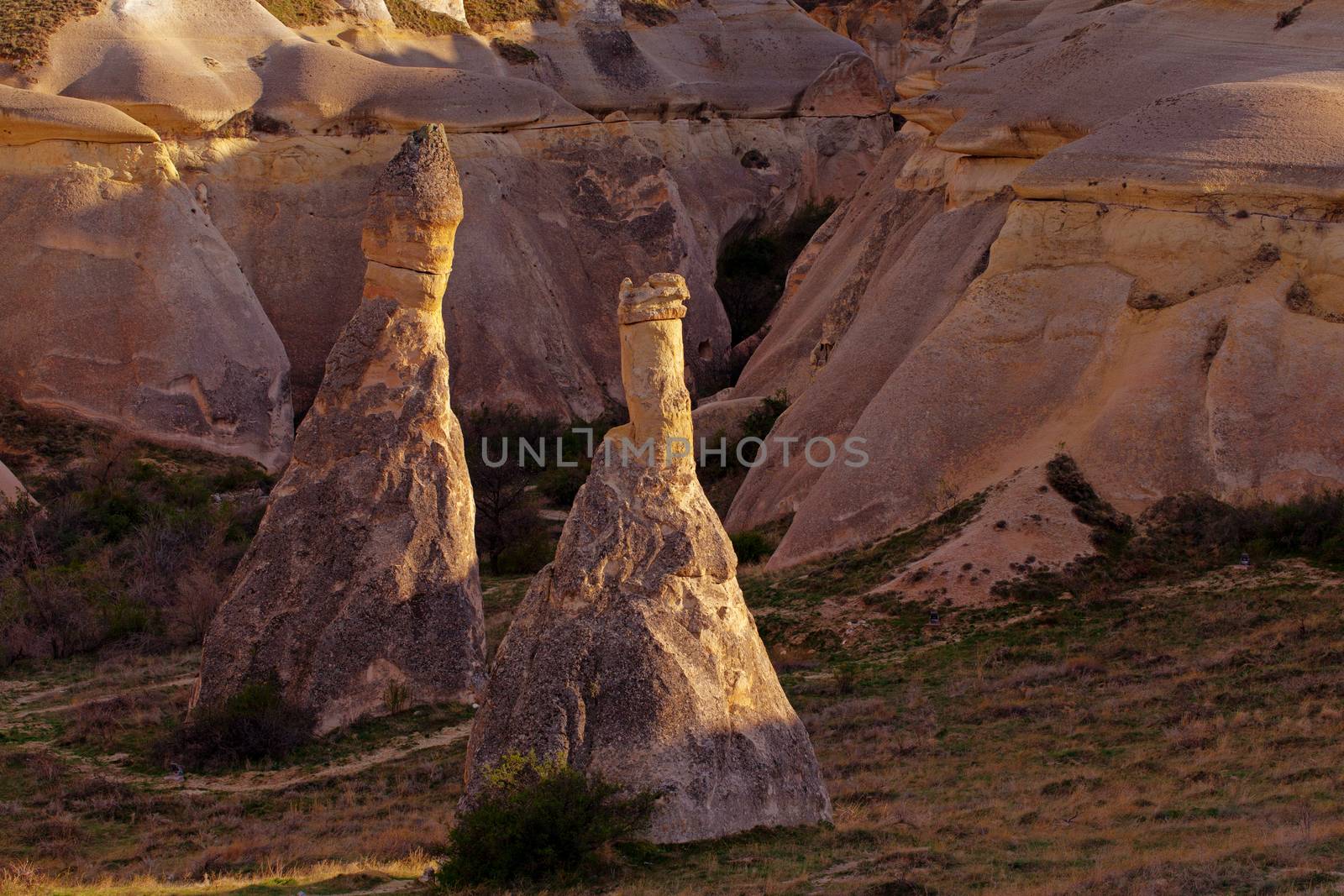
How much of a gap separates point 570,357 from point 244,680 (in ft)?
67.7

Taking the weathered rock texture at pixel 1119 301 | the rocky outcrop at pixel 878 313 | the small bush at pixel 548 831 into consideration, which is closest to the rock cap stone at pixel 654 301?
the small bush at pixel 548 831

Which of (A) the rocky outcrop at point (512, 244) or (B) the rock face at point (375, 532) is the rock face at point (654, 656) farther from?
(A) the rocky outcrop at point (512, 244)

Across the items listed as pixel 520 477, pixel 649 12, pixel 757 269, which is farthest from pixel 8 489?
pixel 649 12

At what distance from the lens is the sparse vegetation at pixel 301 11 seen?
36.1 m

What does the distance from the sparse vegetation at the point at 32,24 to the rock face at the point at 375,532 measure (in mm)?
18617

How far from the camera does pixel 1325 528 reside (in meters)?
16.5

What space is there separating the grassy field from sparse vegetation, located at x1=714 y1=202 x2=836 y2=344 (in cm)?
2187

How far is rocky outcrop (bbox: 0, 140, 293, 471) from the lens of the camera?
92.4 ft

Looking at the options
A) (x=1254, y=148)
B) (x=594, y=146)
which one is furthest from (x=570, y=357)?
(x=1254, y=148)

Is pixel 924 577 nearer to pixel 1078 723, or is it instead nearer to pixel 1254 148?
pixel 1078 723

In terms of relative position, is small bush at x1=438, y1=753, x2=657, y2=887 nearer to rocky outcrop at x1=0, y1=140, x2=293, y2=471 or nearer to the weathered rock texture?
the weathered rock texture

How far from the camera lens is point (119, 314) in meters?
28.5

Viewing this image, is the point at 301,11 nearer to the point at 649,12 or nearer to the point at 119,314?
the point at 119,314

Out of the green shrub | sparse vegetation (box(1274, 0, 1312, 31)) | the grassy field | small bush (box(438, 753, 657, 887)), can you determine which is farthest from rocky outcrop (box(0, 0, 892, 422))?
small bush (box(438, 753, 657, 887))
